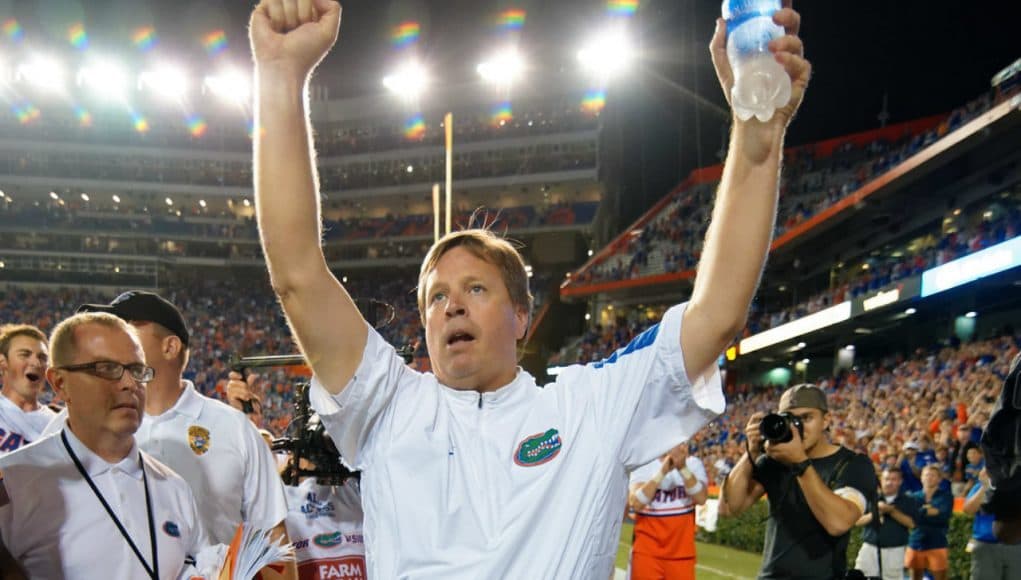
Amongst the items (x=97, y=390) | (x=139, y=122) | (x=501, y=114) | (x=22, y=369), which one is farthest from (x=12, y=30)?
(x=97, y=390)

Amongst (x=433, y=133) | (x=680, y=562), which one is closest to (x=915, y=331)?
(x=680, y=562)

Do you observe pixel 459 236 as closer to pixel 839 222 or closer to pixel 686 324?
pixel 686 324

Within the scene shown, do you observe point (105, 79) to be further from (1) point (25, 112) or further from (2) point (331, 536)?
(2) point (331, 536)

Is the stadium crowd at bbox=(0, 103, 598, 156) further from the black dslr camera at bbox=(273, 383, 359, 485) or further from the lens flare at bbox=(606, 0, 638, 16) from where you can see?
the black dslr camera at bbox=(273, 383, 359, 485)

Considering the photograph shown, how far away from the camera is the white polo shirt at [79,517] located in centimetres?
245

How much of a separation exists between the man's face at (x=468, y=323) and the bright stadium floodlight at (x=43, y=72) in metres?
47.9

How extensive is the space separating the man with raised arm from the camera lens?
8.18ft

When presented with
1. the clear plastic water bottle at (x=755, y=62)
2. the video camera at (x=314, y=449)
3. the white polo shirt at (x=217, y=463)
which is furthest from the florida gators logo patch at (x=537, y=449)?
the white polo shirt at (x=217, y=463)

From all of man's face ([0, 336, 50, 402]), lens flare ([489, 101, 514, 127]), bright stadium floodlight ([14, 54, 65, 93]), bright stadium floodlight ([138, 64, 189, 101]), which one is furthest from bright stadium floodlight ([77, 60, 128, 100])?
man's face ([0, 336, 50, 402])

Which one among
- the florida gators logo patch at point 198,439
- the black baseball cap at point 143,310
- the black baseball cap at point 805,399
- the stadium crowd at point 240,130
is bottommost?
the florida gators logo patch at point 198,439

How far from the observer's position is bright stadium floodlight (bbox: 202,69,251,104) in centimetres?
4103

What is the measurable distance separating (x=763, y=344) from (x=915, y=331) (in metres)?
5.83

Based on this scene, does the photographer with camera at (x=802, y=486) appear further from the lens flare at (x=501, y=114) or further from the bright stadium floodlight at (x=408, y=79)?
the lens flare at (x=501, y=114)

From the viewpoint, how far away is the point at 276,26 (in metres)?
1.51
